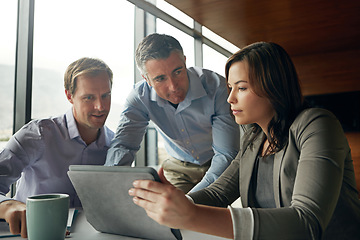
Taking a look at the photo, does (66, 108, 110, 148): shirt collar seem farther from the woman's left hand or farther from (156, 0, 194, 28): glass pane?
(156, 0, 194, 28): glass pane

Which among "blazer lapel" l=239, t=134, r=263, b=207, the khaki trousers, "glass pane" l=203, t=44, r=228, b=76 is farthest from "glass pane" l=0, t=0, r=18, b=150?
"glass pane" l=203, t=44, r=228, b=76

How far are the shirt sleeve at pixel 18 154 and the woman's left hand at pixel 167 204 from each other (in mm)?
751

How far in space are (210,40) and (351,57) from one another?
196 centimetres

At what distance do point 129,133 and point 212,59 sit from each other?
3.61 metres

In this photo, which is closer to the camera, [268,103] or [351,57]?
[268,103]

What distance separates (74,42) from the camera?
2.75 m

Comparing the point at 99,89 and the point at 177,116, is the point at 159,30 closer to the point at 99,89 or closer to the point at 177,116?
the point at 177,116

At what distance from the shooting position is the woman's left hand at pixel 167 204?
654mm

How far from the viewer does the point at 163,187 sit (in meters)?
0.67

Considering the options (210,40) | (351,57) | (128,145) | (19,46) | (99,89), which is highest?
(210,40)

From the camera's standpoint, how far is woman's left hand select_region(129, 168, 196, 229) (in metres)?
0.65

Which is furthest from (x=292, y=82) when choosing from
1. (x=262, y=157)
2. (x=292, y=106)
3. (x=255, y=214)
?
(x=255, y=214)

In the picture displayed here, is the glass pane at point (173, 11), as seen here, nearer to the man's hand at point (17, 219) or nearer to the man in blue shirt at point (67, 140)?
the man in blue shirt at point (67, 140)

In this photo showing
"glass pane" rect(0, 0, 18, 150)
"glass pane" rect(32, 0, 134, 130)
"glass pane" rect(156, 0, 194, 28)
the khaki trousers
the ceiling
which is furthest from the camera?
"glass pane" rect(156, 0, 194, 28)
